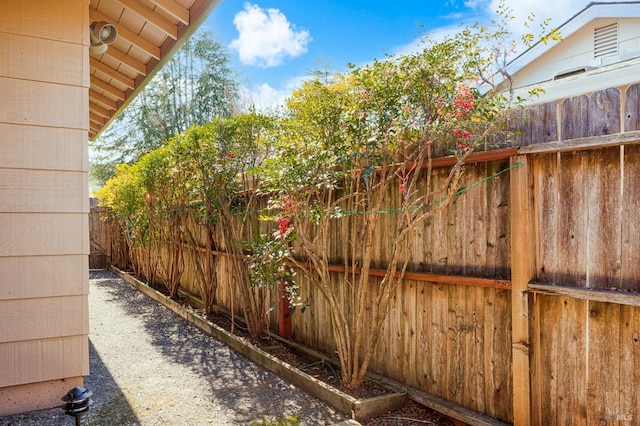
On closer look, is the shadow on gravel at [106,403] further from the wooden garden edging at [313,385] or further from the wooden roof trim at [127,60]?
the wooden roof trim at [127,60]

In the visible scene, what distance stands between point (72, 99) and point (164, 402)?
229 centimetres

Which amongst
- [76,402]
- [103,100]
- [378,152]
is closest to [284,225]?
[378,152]

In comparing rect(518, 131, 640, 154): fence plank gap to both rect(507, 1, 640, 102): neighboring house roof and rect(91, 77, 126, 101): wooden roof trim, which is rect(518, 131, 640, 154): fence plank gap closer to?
rect(91, 77, 126, 101): wooden roof trim

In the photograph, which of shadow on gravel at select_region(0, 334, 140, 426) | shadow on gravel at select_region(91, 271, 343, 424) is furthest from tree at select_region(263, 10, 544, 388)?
shadow on gravel at select_region(0, 334, 140, 426)

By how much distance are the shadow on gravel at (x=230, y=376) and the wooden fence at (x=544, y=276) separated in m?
0.94

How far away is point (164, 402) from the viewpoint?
3.68m

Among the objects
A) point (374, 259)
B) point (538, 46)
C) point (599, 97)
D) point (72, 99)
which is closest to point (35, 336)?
point (72, 99)

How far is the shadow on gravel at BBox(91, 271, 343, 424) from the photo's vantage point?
3.54 meters

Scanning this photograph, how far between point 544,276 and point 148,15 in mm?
3788

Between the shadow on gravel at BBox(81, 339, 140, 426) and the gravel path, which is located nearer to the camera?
the shadow on gravel at BBox(81, 339, 140, 426)

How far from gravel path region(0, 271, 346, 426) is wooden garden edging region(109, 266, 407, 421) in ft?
0.21

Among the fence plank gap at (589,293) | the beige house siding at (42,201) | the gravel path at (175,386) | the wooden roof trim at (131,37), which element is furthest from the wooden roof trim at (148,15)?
the fence plank gap at (589,293)

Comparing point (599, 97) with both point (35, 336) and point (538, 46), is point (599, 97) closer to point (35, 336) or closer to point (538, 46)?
point (35, 336)

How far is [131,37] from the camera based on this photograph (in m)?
4.82
